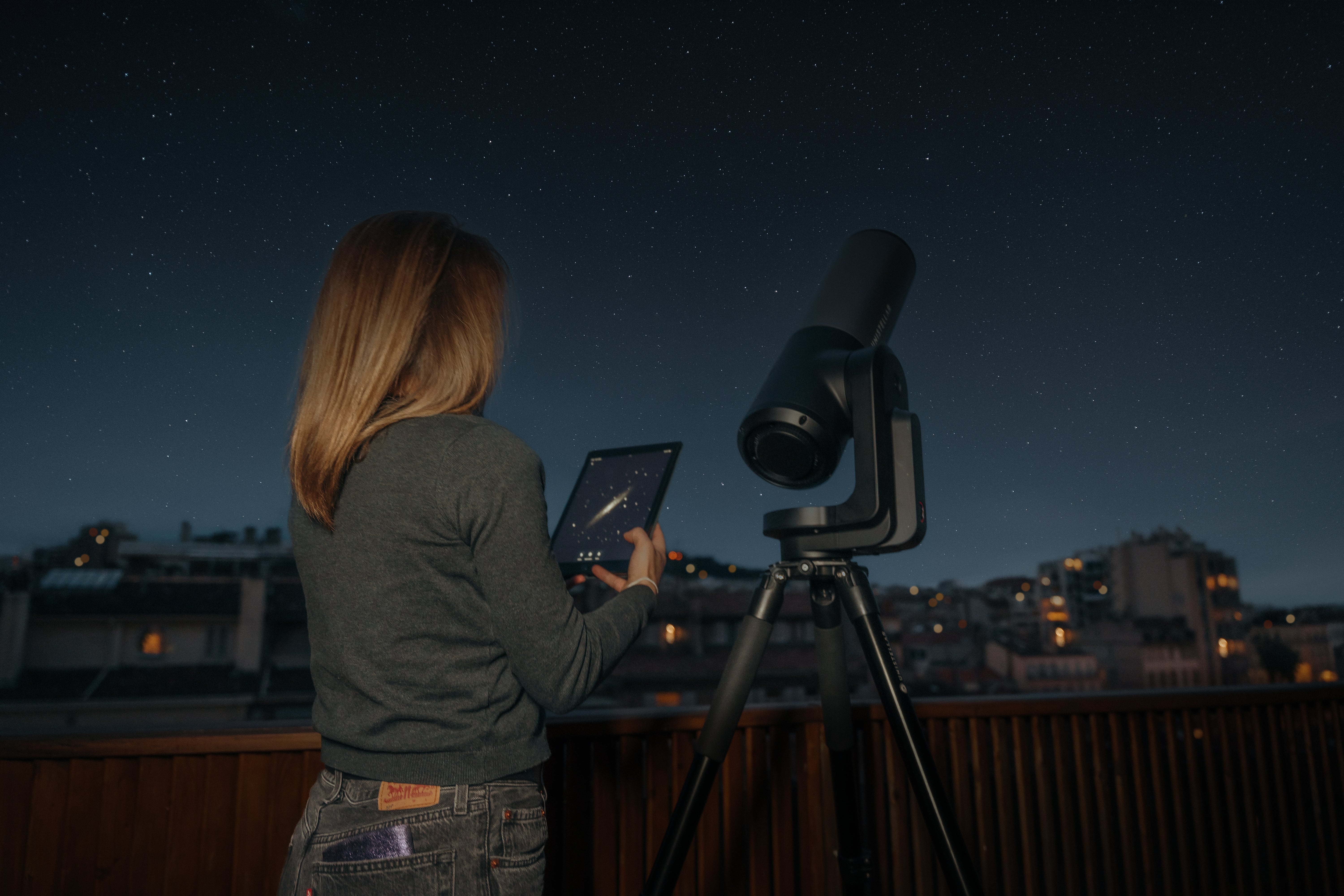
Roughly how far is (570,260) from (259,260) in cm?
135

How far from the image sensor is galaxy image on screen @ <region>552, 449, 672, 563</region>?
37.3 inches

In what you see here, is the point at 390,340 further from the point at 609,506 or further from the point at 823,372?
the point at 823,372

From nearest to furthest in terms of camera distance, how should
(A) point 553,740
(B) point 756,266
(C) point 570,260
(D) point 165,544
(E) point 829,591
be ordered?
(E) point 829,591 < (A) point 553,740 < (D) point 165,544 < (C) point 570,260 < (B) point 756,266

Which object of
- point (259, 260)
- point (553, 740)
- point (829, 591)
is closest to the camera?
point (829, 591)

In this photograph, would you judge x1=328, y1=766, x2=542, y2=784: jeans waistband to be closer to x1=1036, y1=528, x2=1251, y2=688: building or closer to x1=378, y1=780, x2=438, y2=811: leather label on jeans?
x1=378, y1=780, x2=438, y2=811: leather label on jeans

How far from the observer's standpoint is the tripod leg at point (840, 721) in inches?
41.8

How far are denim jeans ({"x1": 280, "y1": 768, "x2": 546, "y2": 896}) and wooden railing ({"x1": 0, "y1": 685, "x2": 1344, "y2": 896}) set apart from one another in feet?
2.87

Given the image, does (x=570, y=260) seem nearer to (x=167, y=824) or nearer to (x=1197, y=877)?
(x=167, y=824)

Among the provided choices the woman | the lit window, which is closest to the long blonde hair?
the woman

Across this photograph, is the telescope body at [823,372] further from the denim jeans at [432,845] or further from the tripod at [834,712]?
the denim jeans at [432,845]

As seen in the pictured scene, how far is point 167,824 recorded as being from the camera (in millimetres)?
1346

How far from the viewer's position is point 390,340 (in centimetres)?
66

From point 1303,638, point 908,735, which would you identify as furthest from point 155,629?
point 1303,638

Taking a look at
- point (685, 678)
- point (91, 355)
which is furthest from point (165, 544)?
point (685, 678)
